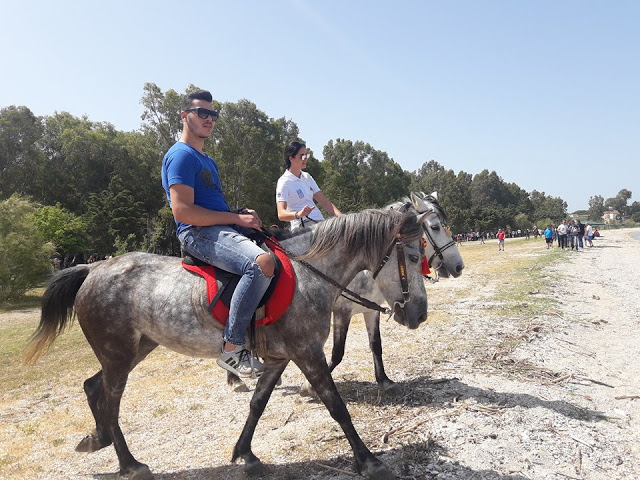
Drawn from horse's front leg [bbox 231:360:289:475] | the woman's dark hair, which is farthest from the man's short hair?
horse's front leg [bbox 231:360:289:475]

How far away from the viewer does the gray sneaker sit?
11.7ft

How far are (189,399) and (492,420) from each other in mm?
4380

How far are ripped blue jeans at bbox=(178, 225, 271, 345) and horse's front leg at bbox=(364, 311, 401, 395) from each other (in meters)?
2.88

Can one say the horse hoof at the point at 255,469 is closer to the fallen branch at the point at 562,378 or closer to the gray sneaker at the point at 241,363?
the gray sneaker at the point at 241,363

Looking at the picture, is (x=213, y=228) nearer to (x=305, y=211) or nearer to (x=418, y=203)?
(x=305, y=211)

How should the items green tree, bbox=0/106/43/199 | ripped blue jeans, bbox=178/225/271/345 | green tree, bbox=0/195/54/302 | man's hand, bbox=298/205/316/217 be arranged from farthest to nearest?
green tree, bbox=0/106/43/199
green tree, bbox=0/195/54/302
man's hand, bbox=298/205/316/217
ripped blue jeans, bbox=178/225/271/345

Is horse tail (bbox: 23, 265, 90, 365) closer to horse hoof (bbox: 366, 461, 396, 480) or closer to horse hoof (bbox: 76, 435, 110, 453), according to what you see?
A: horse hoof (bbox: 76, 435, 110, 453)

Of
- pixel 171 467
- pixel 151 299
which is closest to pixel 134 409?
pixel 171 467

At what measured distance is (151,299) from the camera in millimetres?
3957

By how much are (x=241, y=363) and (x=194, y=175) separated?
1.73 m

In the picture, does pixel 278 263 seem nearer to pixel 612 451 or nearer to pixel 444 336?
pixel 612 451

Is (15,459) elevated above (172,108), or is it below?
below

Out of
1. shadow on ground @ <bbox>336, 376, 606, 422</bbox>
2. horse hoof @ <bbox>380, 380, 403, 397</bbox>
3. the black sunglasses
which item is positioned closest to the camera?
the black sunglasses

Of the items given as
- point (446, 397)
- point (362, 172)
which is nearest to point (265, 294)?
point (446, 397)
